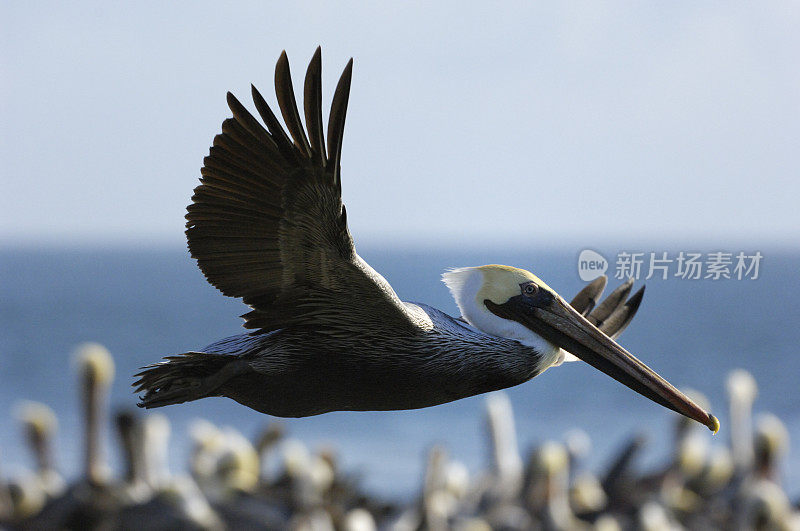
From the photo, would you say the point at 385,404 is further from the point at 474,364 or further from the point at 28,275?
the point at 28,275

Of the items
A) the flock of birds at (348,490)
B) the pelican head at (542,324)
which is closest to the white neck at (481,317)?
Answer: the pelican head at (542,324)

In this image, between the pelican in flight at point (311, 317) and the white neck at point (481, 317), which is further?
the white neck at point (481, 317)

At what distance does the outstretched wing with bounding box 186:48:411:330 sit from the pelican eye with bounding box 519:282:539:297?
1.16 feet

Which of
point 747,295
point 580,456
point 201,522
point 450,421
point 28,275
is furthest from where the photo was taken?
point 28,275

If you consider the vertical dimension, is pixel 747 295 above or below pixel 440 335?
below

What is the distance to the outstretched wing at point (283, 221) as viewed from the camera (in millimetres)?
2211

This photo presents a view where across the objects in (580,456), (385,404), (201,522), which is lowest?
(580,456)

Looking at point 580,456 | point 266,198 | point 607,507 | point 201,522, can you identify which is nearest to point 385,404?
point 266,198

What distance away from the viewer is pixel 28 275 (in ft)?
261

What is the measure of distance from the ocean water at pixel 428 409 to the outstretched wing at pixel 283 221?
456 millimetres

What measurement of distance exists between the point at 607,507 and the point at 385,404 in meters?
7.31

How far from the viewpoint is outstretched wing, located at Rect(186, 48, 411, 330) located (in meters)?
2.21

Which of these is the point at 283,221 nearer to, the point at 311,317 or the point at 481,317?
the point at 311,317

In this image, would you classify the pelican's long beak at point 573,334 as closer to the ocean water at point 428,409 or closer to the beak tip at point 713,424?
the beak tip at point 713,424
